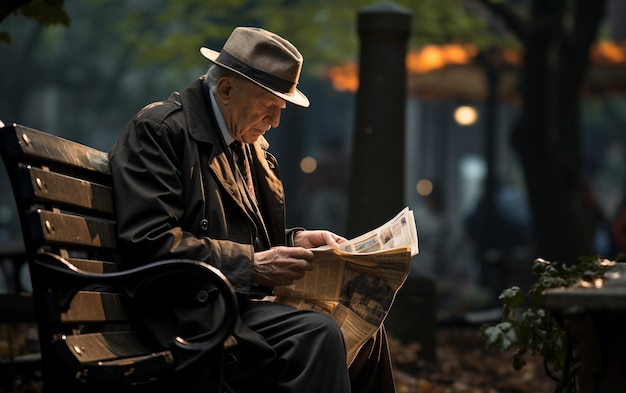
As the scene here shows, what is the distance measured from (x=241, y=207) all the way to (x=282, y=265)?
1.17 ft

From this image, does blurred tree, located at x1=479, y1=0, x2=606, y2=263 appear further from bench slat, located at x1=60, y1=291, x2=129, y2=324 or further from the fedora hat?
bench slat, located at x1=60, y1=291, x2=129, y2=324

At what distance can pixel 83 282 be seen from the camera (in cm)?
370

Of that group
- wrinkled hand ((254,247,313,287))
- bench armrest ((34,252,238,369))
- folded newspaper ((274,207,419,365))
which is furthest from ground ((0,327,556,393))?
bench armrest ((34,252,238,369))

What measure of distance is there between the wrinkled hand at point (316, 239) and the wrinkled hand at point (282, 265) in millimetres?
604

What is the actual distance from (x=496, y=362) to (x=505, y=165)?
2971 cm

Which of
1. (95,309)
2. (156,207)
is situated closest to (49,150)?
(156,207)

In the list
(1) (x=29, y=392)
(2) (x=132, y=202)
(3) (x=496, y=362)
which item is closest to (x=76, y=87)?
(3) (x=496, y=362)

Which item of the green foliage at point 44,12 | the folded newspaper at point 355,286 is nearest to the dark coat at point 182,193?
the folded newspaper at point 355,286

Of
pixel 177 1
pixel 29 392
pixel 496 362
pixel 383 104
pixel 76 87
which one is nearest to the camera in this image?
pixel 29 392

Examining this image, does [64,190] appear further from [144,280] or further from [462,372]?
[462,372]

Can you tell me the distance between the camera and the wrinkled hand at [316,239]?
4.83 meters

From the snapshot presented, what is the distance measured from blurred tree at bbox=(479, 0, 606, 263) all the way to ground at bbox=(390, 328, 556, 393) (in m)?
3.47

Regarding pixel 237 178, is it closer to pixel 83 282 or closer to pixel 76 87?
pixel 83 282

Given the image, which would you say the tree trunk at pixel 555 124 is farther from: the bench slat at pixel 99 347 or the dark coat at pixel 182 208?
the bench slat at pixel 99 347
